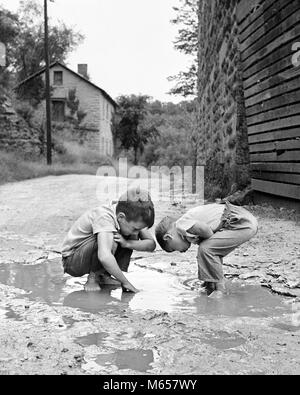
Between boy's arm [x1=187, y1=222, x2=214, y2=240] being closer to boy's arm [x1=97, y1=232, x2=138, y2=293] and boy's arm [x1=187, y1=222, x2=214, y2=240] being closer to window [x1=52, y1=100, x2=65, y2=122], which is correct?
boy's arm [x1=97, y1=232, x2=138, y2=293]

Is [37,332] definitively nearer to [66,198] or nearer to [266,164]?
[266,164]

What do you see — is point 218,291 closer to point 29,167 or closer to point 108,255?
point 108,255

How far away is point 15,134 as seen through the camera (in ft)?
81.3

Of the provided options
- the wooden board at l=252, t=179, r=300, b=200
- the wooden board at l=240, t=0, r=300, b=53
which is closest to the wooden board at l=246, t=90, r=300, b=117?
the wooden board at l=240, t=0, r=300, b=53

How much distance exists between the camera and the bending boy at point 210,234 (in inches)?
167

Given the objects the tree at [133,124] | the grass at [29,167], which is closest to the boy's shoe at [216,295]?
the grass at [29,167]

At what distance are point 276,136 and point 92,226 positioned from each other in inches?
181

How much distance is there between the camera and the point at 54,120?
127 ft

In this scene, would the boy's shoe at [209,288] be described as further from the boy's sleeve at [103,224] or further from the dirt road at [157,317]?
the boy's sleeve at [103,224]

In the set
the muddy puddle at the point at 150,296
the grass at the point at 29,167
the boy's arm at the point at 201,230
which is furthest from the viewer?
the grass at the point at 29,167

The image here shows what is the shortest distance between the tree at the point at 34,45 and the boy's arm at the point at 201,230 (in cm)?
3395

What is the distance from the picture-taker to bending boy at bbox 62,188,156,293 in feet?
13.5

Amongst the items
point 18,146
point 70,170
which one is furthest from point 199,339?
point 18,146

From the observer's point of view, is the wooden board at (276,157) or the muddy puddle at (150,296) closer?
the muddy puddle at (150,296)
